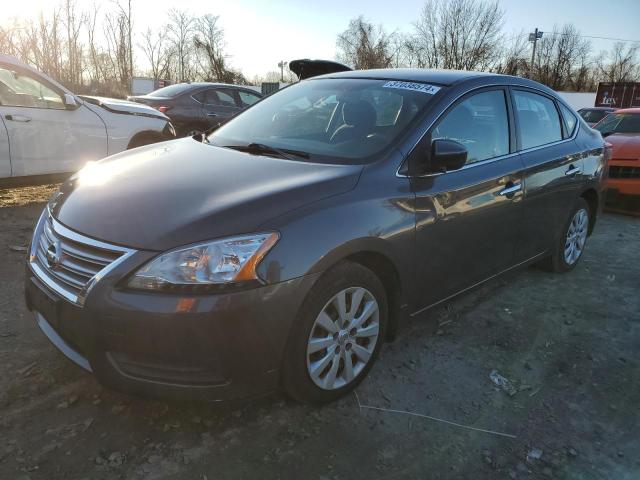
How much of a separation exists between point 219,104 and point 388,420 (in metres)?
9.87

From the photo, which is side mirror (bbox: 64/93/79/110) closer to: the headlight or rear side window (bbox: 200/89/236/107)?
rear side window (bbox: 200/89/236/107)

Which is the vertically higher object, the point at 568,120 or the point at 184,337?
the point at 568,120

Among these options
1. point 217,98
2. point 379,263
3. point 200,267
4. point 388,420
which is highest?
point 217,98

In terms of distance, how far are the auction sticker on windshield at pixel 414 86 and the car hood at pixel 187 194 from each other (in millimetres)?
883

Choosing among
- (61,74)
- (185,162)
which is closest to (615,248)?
(185,162)

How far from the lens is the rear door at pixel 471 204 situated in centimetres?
295

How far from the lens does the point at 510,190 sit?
11.6 ft

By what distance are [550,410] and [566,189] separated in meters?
2.17

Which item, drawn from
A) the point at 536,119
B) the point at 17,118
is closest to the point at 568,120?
the point at 536,119

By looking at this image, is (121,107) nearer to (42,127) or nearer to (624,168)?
(42,127)

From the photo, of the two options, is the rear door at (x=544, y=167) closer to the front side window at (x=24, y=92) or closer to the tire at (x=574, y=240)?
the tire at (x=574, y=240)

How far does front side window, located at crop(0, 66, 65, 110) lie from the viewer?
5.82 m

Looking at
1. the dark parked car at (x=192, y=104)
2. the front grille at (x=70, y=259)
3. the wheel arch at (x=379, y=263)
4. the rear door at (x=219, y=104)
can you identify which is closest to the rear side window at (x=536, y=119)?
the wheel arch at (x=379, y=263)

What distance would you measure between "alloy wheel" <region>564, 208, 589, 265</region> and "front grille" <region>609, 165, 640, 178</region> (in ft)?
9.60
